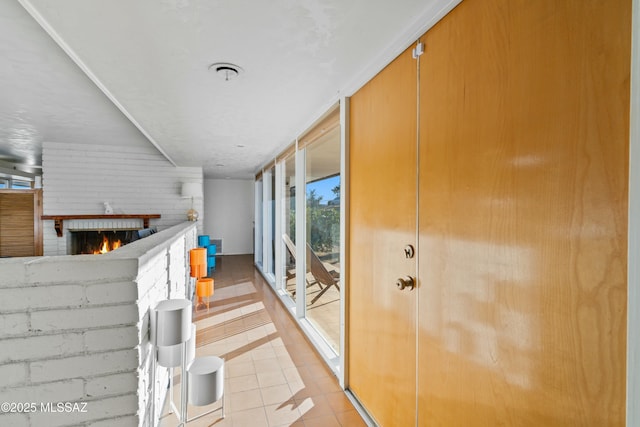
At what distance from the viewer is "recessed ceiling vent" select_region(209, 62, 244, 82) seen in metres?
1.81

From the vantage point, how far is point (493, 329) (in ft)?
3.50

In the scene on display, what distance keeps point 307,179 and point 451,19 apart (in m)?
2.35

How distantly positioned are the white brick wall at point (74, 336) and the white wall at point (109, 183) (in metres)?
4.71

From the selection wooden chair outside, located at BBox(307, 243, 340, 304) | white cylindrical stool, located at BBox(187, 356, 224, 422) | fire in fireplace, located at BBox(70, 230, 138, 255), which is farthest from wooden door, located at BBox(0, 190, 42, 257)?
white cylindrical stool, located at BBox(187, 356, 224, 422)

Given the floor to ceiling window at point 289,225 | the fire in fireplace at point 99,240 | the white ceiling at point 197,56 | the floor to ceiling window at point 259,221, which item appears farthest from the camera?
the floor to ceiling window at point 259,221

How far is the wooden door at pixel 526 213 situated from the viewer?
76 centimetres

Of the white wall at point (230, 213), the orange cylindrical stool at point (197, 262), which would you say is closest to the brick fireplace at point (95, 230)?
the orange cylindrical stool at point (197, 262)

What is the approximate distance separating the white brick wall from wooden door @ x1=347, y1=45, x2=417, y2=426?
4.09 feet

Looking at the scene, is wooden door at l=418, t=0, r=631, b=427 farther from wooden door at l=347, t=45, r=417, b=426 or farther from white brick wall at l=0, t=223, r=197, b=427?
white brick wall at l=0, t=223, r=197, b=427

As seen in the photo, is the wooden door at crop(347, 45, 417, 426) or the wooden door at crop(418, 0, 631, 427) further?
the wooden door at crop(347, 45, 417, 426)

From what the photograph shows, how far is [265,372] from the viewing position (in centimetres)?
255

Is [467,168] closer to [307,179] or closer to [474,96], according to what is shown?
[474,96]

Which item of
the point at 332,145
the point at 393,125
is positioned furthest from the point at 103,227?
the point at 393,125

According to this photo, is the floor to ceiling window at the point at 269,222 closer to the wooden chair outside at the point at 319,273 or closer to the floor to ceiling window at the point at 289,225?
the floor to ceiling window at the point at 289,225
